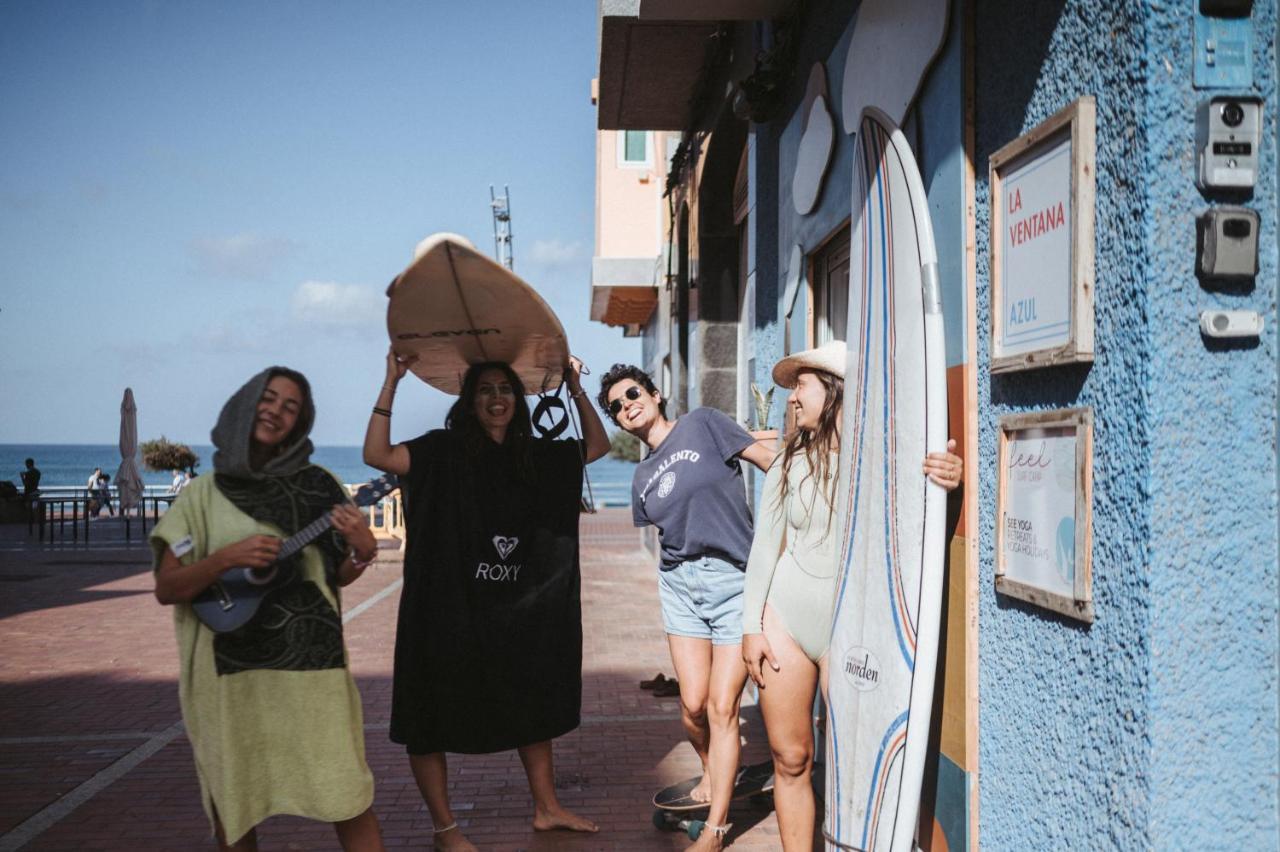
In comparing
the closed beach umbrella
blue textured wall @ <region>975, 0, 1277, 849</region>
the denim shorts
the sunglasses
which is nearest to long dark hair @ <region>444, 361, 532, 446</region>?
the sunglasses

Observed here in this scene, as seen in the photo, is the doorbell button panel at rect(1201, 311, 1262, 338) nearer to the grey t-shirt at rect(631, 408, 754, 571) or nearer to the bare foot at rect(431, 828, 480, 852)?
the grey t-shirt at rect(631, 408, 754, 571)

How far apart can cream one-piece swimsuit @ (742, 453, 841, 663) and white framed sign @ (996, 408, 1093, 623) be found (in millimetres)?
704

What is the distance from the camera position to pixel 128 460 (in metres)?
18.0

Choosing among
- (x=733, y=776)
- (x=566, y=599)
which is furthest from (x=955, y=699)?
(x=566, y=599)

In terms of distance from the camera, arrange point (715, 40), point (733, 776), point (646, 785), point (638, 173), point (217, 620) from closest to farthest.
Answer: point (217, 620) < point (733, 776) < point (646, 785) < point (715, 40) < point (638, 173)

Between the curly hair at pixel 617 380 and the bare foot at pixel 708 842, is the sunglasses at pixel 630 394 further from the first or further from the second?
the bare foot at pixel 708 842

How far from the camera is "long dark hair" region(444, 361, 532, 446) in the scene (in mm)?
3842

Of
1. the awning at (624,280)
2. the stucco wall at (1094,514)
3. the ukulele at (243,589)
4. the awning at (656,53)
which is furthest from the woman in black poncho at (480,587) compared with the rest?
the awning at (624,280)

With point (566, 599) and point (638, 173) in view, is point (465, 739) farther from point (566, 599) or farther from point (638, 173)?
point (638, 173)

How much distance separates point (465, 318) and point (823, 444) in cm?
135

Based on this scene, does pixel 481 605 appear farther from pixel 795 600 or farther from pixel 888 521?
pixel 888 521

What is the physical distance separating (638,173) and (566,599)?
13369 mm

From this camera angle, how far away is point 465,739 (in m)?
3.75

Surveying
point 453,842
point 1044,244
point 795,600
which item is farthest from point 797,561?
point 453,842
